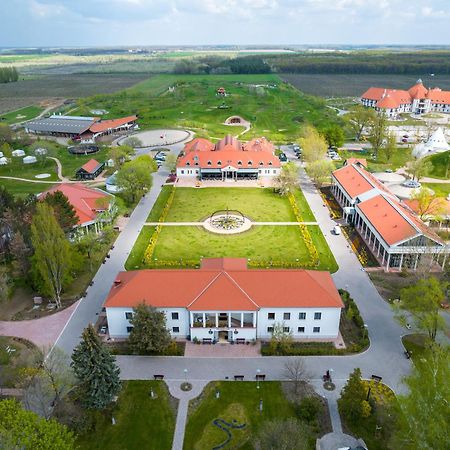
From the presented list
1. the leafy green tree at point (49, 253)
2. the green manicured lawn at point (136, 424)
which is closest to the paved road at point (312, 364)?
the green manicured lawn at point (136, 424)

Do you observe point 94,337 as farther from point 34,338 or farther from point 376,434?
point 376,434

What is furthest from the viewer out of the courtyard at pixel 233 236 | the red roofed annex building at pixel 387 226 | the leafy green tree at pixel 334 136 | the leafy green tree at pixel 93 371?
the leafy green tree at pixel 334 136

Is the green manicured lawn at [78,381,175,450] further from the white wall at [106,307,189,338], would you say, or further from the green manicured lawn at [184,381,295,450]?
the white wall at [106,307,189,338]

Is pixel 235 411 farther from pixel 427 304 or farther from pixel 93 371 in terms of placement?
pixel 427 304

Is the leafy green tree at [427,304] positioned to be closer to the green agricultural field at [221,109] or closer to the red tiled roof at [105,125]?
the green agricultural field at [221,109]

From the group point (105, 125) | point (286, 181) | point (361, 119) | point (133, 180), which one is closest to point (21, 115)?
point (105, 125)

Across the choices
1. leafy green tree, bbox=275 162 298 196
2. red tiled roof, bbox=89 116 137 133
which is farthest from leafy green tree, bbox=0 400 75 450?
red tiled roof, bbox=89 116 137 133

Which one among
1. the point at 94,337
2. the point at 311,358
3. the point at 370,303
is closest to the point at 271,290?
the point at 311,358
